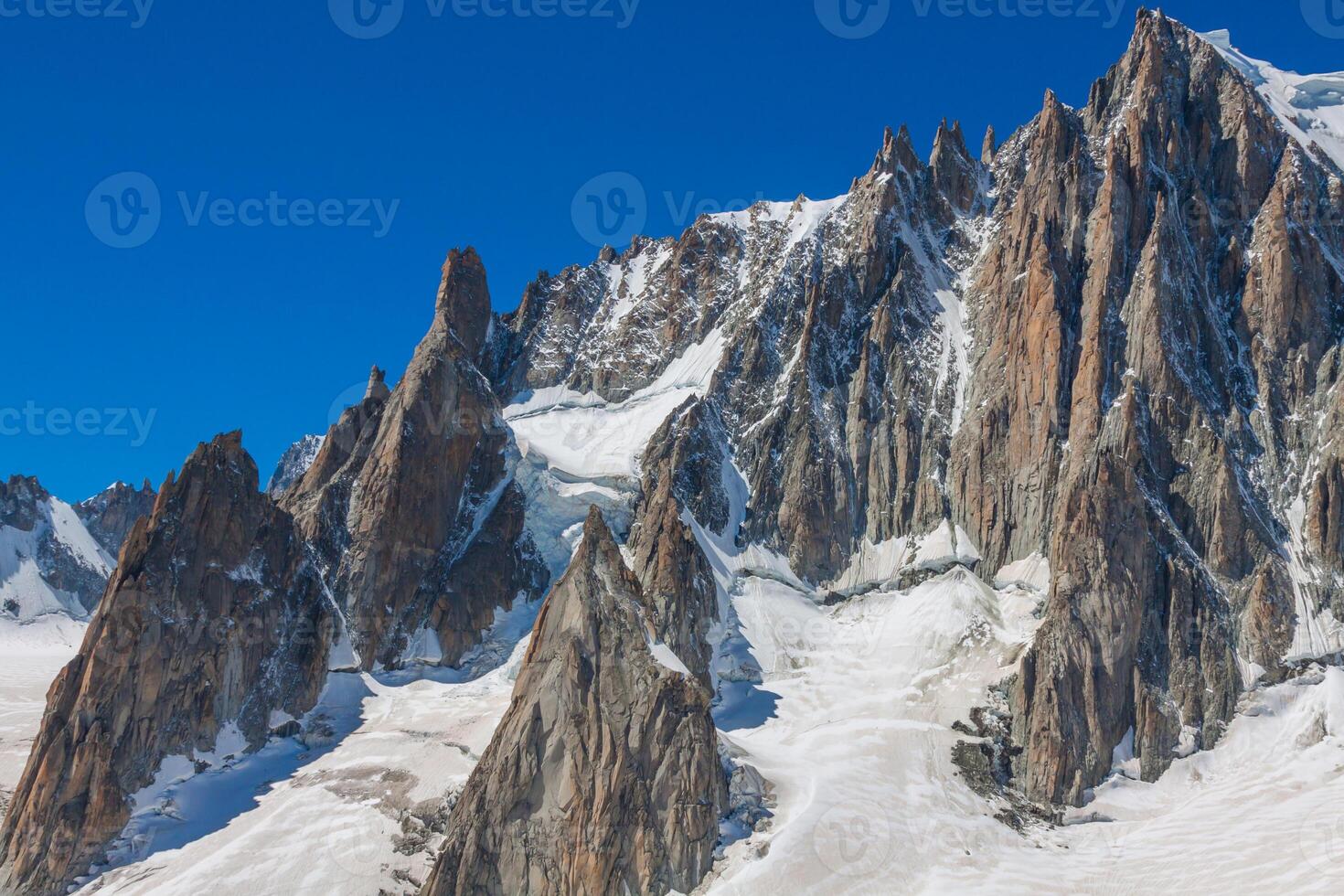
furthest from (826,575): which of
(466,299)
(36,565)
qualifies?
(36,565)

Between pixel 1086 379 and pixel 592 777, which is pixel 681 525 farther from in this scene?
pixel 592 777

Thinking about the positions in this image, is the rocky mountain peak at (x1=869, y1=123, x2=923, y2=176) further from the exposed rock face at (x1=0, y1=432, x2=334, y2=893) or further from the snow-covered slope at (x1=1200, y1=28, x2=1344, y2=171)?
the exposed rock face at (x1=0, y1=432, x2=334, y2=893)

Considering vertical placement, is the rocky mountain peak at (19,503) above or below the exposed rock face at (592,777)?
above

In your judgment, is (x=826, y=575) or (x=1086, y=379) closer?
(x=1086, y=379)

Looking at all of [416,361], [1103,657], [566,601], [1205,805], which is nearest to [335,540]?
[416,361]

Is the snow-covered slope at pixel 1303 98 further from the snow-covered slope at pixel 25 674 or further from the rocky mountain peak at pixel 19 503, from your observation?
the rocky mountain peak at pixel 19 503

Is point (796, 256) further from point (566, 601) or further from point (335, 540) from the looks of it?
point (566, 601)

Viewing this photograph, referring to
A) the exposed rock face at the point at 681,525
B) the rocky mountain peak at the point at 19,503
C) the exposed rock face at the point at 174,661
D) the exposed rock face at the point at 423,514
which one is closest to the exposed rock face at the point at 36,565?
the rocky mountain peak at the point at 19,503
